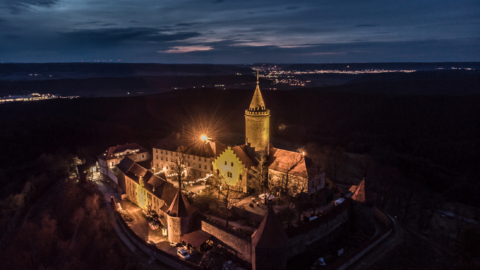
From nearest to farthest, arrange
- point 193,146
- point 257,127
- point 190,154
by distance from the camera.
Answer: point 257,127
point 190,154
point 193,146

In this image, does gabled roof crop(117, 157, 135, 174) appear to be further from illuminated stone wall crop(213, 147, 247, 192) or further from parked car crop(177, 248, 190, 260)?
parked car crop(177, 248, 190, 260)

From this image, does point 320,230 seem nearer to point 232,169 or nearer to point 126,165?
point 232,169

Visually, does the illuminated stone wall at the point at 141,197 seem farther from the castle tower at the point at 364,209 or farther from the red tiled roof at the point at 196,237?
the castle tower at the point at 364,209

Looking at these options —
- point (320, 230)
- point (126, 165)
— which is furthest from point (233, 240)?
point (126, 165)

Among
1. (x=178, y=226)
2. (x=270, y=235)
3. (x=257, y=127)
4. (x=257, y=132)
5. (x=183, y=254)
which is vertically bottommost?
Result: (x=183, y=254)

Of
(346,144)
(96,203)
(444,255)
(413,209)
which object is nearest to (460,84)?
(346,144)

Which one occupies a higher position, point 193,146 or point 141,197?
point 193,146

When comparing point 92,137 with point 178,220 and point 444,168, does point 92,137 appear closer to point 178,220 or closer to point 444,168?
point 178,220
